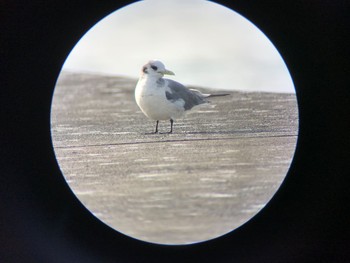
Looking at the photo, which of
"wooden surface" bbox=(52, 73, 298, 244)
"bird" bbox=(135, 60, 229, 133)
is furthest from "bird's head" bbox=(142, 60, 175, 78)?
"wooden surface" bbox=(52, 73, 298, 244)

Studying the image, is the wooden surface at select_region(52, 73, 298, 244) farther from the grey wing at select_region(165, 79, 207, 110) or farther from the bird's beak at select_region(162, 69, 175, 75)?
the bird's beak at select_region(162, 69, 175, 75)

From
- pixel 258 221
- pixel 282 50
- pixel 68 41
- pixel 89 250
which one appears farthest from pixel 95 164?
pixel 282 50

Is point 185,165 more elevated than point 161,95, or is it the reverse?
point 161,95

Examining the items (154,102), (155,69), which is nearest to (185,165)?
(154,102)

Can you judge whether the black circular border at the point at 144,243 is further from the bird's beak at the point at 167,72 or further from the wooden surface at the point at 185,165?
the bird's beak at the point at 167,72

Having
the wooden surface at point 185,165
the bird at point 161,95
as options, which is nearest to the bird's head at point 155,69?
the bird at point 161,95

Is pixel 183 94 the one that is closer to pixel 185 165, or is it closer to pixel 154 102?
pixel 154 102
